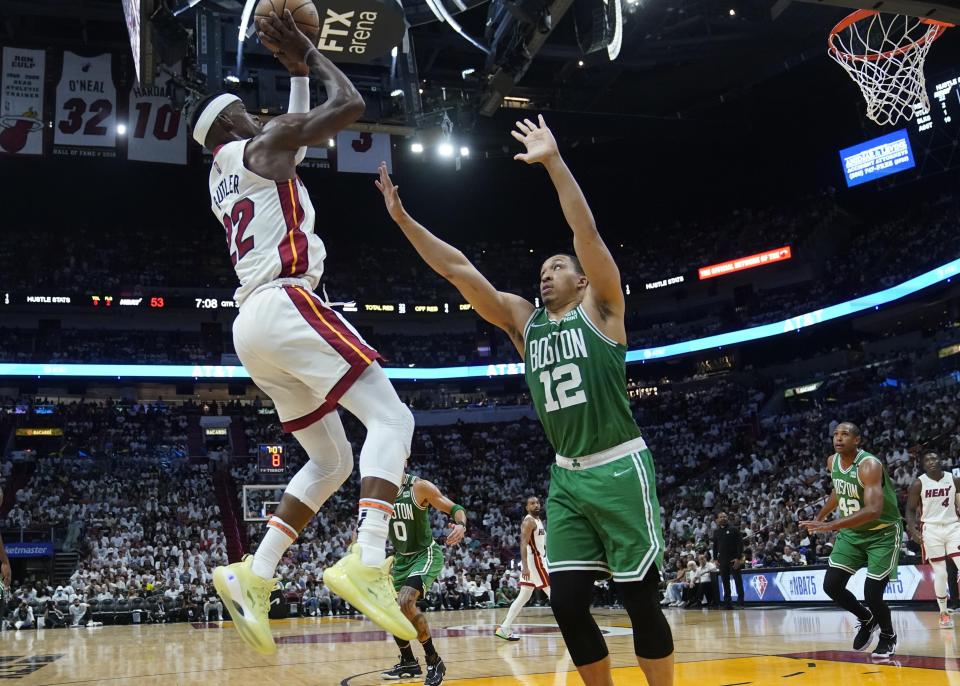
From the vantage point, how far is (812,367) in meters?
34.5

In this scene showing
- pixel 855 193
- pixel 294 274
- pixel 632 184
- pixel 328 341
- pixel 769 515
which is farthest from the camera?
pixel 632 184

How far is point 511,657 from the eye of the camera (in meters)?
9.01

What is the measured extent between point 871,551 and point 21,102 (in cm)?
1938

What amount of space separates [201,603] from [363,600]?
1927 centimetres

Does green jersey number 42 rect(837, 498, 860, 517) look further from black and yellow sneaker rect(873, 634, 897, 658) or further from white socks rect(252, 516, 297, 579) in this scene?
white socks rect(252, 516, 297, 579)

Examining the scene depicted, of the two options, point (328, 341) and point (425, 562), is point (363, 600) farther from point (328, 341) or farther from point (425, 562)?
point (425, 562)

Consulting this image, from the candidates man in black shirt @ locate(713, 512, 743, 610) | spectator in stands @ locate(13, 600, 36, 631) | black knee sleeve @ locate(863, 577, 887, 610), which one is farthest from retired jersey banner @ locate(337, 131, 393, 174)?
black knee sleeve @ locate(863, 577, 887, 610)

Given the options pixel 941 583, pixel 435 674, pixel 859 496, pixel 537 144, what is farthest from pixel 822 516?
pixel 537 144

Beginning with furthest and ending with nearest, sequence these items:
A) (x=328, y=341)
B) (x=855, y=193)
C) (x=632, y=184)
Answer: (x=632, y=184) → (x=855, y=193) → (x=328, y=341)

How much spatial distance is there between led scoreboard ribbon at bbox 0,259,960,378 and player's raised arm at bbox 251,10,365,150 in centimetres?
2817

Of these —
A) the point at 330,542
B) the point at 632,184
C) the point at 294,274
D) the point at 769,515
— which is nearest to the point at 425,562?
the point at 294,274

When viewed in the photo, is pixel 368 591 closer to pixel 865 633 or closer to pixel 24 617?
pixel 865 633

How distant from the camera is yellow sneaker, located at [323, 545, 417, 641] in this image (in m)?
3.32

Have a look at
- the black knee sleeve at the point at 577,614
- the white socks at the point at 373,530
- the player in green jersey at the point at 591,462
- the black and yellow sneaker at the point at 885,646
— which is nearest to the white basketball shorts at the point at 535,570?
the black and yellow sneaker at the point at 885,646
